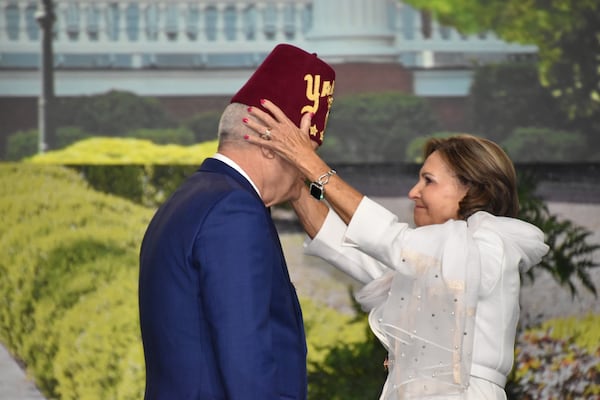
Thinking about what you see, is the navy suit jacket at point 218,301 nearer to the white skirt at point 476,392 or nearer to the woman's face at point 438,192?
the white skirt at point 476,392

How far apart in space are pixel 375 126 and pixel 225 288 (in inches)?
144

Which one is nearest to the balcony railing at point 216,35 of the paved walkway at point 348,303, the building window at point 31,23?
the building window at point 31,23

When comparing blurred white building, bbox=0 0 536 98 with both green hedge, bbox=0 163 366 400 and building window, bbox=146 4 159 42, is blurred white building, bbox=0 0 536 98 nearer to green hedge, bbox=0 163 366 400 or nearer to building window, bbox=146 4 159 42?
building window, bbox=146 4 159 42

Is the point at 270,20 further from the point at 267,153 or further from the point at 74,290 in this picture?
the point at 267,153

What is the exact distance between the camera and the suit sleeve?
Answer: 1.87 m

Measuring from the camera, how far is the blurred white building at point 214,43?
5516 mm

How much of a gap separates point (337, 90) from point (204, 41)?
76 centimetres

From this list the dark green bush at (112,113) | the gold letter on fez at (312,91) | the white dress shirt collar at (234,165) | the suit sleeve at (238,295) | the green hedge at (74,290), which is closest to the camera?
the suit sleeve at (238,295)

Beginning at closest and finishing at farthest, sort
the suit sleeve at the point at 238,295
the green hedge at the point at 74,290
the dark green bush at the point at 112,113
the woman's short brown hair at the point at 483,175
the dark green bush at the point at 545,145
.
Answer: the suit sleeve at the point at 238,295, the woman's short brown hair at the point at 483,175, the green hedge at the point at 74,290, the dark green bush at the point at 545,145, the dark green bush at the point at 112,113

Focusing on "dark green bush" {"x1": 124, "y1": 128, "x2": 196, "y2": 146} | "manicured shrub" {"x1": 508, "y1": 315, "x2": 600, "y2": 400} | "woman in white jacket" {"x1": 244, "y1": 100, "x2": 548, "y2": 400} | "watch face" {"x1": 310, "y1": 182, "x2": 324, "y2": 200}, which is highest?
"watch face" {"x1": 310, "y1": 182, "x2": 324, "y2": 200}

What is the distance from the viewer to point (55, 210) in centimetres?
547

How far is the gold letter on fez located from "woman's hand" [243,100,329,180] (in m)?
0.02

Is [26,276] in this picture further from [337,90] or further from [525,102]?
[525,102]

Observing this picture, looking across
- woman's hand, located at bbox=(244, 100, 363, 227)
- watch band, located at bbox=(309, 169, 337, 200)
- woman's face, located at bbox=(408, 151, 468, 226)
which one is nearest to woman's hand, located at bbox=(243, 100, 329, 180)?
woman's hand, located at bbox=(244, 100, 363, 227)
